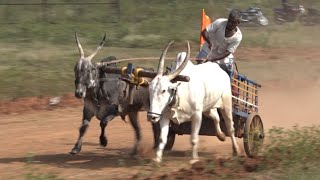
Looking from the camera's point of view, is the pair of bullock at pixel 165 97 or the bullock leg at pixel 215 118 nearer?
the pair of bullock at pixel 165 97

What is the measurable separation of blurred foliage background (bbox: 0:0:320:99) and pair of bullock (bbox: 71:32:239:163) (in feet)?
21.4

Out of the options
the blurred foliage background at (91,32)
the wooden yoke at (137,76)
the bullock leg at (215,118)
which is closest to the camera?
the wooden yoke at (137,76)

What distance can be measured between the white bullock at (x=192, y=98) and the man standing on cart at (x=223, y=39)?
57 centimetres

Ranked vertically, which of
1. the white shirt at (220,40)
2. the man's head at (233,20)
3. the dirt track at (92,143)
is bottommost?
the dirt track at (92,143)

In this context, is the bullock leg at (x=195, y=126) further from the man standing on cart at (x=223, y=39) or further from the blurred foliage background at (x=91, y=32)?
the blurred foliage background at (x=91, y=32)

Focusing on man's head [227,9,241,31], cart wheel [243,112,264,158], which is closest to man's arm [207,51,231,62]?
man's head [227,9,241,31]

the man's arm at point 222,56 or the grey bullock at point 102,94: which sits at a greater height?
the man's arm at point 222,56

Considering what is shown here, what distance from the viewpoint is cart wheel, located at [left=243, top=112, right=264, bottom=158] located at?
10.7m

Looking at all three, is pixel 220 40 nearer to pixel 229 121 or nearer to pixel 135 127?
pixel 229 121

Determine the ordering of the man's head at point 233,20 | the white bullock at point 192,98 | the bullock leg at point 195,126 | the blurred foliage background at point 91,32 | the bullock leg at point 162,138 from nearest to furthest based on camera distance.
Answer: the white bullock at point 192,98 < the bullock leg at point 162,138 < the bullock leg at point 195,126 < the man's head at point 233,20 < the blurred foliage background at point 91,32

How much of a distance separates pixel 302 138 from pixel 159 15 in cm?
2079

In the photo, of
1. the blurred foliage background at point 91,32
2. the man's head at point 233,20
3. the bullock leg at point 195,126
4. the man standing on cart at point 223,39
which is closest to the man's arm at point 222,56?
the man standing on cart at point 223,39

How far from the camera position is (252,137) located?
10.8 meters

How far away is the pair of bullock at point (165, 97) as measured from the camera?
9656 millimetres
